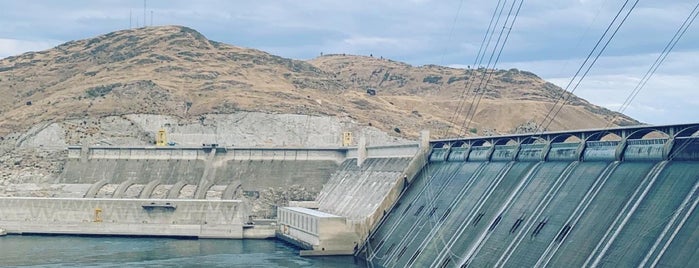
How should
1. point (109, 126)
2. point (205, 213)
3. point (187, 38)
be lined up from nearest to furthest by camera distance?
point (205, 213), point (109, 126), point (187, 38)

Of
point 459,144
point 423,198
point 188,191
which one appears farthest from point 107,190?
point 423,198

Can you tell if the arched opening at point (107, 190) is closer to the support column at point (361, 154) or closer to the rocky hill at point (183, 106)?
the rocky hill at point (183, 106)

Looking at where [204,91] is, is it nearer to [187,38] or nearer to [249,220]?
[187,38]

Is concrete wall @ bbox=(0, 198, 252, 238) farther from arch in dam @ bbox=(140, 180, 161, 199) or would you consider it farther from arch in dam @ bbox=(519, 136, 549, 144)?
arch in dam @ bbox=(519, 136, 549, 144)

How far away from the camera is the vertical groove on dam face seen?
37406mm

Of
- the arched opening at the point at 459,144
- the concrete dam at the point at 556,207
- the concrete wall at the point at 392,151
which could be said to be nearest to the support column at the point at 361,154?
the concrete wall at the point at 392,151

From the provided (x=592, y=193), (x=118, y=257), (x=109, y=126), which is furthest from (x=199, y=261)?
(x=109, y=126)

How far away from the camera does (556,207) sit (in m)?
46.7

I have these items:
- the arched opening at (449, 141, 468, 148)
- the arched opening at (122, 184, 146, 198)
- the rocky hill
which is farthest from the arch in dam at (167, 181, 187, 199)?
the arched opening at (449, 141, 468, 148)

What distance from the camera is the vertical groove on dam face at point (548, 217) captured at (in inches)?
1473

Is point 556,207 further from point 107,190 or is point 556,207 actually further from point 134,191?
point 107,190

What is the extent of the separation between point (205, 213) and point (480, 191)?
35.1 m

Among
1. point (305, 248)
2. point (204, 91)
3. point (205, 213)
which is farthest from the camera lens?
point (204, 91)

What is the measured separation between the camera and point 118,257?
7188 cm
